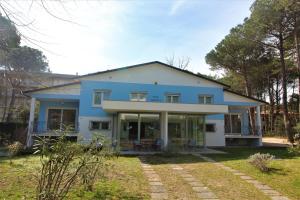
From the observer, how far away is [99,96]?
21.4 meters

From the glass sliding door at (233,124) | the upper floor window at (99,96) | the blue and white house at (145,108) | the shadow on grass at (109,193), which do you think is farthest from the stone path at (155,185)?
the glass sliding door at (233,124)

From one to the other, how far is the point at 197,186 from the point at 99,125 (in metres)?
14.2

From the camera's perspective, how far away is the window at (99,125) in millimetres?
21020

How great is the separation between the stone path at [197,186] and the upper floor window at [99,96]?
1188 cm

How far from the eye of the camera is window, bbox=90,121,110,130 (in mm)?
21020

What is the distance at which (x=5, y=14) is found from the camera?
3.91 metres

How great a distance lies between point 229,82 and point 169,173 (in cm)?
3337

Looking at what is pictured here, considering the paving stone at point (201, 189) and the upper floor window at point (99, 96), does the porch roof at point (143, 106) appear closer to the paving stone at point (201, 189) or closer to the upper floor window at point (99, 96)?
the upper floor window at point (99, 96)

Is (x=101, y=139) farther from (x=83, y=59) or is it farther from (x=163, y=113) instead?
(x=163, y=113)

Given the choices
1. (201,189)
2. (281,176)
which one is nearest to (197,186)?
(201,189)

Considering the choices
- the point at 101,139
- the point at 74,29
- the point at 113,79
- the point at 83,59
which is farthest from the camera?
the point at 113,79

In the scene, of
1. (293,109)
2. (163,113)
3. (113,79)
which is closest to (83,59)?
(163,113)

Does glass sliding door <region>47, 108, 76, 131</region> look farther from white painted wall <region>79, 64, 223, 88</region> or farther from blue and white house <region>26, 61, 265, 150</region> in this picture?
white painted wall <region>79, 64, 223, 88</region>

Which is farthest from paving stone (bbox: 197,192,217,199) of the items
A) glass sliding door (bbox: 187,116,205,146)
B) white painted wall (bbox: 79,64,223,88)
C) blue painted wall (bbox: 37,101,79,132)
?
blue painted wall (bbox: 37,101,79,132)
